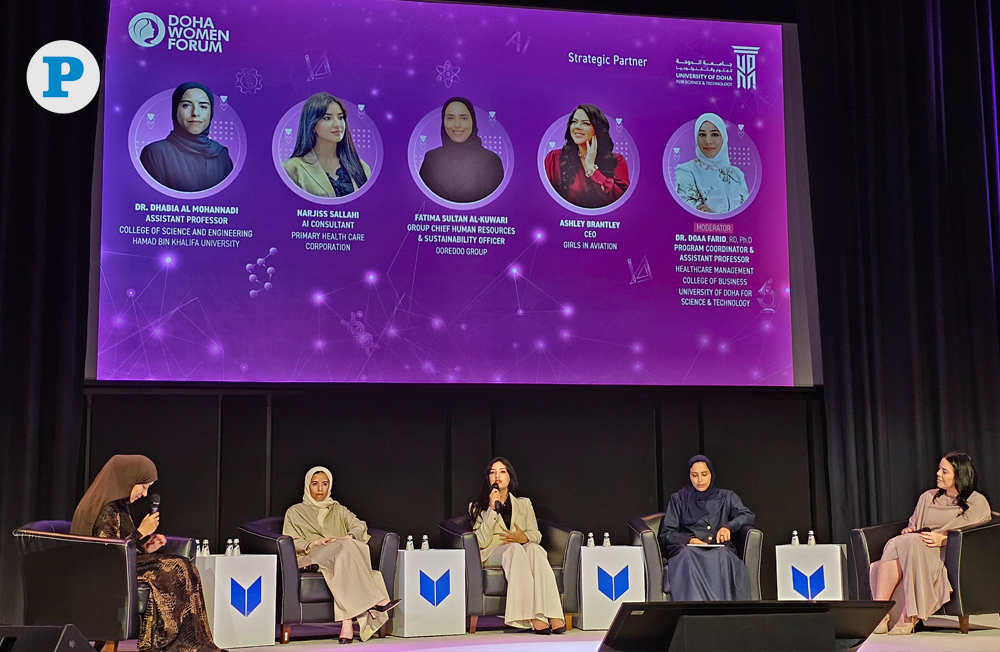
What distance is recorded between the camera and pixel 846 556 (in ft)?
18.3

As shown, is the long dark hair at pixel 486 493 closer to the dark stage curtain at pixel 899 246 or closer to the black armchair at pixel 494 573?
the black armchair at pixel 494 573

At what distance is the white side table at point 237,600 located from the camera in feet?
15.6

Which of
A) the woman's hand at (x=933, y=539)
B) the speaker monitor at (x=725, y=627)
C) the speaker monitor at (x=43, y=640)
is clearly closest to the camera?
the speaker monitor at (x=725, y=627)

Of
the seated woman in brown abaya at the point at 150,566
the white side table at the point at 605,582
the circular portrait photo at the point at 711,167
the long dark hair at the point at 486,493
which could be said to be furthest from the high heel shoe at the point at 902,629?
the seated woman in brown abaya at the point at 150,566

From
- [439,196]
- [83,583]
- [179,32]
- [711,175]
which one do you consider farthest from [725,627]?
[179,32]

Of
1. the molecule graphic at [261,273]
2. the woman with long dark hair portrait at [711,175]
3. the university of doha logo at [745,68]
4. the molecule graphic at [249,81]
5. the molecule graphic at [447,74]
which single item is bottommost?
the molecule graphic at [261,273]

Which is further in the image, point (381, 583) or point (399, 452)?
point (399, 452)

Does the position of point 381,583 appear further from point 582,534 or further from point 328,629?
point 582,534

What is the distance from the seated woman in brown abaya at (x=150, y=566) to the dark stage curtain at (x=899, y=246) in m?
3.60

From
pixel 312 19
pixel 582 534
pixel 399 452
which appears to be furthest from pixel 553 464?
pixel 312 19

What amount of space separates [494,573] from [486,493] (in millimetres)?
482

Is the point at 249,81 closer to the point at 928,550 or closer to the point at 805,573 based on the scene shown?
the point at 805,573

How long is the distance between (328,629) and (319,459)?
894 millimetres

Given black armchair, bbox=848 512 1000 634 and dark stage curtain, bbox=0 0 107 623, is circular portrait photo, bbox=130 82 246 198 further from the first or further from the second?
black armchair, bbox=848 512 1000 634
